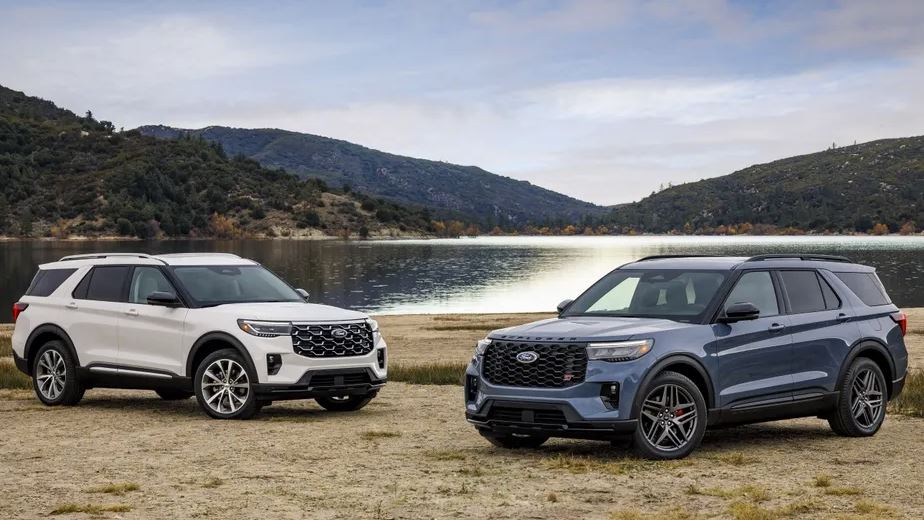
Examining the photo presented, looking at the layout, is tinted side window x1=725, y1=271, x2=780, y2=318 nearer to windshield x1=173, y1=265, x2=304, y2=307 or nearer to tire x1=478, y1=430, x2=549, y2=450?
tire x1=478, y1=430, x2=549, y2=450

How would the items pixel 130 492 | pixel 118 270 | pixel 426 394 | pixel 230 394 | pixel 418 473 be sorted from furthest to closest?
pixel 426 394, pixel 118 270, pixel 230 394, pixel 418 473, pixel 130 492

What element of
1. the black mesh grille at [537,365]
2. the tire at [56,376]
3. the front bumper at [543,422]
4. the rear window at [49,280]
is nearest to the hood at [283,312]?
the tire at [56,376]

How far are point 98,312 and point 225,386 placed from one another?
8.53 ft

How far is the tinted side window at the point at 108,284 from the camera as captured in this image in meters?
16.8

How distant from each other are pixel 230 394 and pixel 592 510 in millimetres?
6999

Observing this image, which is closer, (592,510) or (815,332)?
(592,510)

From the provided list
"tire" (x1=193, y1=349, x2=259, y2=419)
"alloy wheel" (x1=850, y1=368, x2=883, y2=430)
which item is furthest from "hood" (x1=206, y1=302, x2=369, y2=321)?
"alloy wheel" (x1=850, y1=368, x2=883, y2=430)

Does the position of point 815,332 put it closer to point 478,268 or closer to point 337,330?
point 337,330

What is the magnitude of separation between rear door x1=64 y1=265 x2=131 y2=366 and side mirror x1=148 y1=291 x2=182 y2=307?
2.68 feet

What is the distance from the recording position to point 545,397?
454 inches

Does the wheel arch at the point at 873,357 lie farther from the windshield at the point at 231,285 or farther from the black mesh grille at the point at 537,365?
the windshield at the point at 231,285

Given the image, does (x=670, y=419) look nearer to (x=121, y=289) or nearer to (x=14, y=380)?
(x=121, y=289)

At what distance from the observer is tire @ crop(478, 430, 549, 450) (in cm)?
1277

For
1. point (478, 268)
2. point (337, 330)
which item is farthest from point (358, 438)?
point (478, 268)
